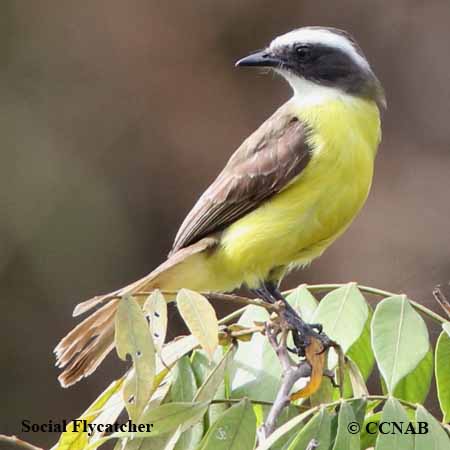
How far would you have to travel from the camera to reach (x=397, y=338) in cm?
261

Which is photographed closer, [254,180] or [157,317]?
[157,317]

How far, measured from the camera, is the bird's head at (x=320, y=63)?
157 inches

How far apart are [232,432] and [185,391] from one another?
11.1 inches

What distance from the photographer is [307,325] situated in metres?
3.00

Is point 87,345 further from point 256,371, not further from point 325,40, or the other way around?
point 325,40

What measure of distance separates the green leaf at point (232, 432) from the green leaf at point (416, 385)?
0.53m

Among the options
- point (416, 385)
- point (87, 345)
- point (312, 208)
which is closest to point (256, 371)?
point (416, 385)

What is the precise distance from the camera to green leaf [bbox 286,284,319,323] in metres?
3.04

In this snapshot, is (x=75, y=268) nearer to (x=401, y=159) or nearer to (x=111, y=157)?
(x=111, y=157)

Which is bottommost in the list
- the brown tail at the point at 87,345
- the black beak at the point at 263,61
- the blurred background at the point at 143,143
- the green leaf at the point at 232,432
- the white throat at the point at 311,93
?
the blurred background at the point at 143,143

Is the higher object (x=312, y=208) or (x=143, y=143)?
(x=312, y=208)

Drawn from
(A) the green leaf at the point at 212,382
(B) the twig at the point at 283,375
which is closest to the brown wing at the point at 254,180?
(B) the twig at the point at 283,375

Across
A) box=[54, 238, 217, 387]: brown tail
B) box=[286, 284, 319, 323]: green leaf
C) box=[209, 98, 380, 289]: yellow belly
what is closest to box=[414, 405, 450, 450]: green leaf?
box=[286, 284, 319, 323]: green leaf

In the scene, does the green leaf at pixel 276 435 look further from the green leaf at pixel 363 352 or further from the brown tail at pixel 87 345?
the brown tail at pixel 87 345
